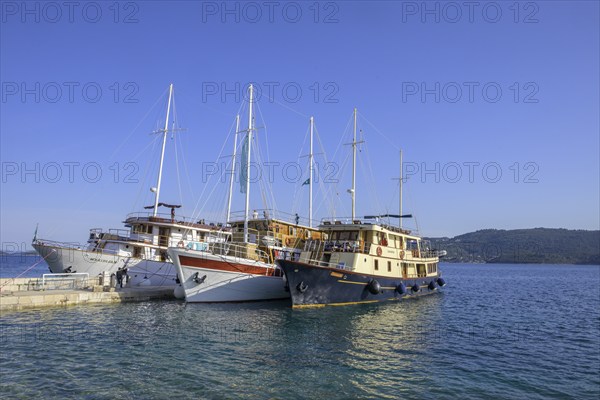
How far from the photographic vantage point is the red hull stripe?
27703 millimetres

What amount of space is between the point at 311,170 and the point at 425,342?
26.8 metres

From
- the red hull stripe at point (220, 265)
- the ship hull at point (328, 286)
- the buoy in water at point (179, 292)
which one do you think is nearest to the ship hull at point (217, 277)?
the red hull stripe at point (220, 265)

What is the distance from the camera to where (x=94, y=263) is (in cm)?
3353

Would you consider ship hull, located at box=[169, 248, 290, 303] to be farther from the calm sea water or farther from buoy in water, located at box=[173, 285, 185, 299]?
the calm sea water

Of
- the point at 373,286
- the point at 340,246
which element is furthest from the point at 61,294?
the point at 373,286

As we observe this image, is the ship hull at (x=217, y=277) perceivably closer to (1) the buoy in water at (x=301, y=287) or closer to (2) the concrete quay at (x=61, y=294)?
(2) the concrete quay at (x=61, y=294)

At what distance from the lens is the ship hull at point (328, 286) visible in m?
26.7

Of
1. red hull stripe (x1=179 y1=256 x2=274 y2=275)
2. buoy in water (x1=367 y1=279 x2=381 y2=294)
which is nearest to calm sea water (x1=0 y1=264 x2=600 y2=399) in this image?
red hull stripe (x1=179 y1=256 x2=274 y2=275)

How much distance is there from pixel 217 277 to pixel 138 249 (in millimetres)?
10897

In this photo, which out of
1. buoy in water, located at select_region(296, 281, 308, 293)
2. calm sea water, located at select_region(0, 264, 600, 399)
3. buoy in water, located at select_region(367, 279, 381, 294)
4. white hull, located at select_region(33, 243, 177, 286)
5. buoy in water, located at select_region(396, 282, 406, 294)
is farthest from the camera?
white hull, located at select_region(33, 243, 177, 286)

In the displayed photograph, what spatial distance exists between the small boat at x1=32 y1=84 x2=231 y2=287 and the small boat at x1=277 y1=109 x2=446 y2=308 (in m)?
9.13

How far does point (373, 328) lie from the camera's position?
22.0 meters

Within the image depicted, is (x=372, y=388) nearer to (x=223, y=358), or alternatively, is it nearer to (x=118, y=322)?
(x=223, y=358)

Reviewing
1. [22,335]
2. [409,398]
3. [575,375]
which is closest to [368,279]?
[575,375]
